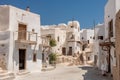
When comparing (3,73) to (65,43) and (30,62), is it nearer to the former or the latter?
(30,62)

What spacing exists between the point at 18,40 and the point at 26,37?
86.7 inches

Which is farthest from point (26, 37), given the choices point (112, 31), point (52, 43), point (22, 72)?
point (52, 43)

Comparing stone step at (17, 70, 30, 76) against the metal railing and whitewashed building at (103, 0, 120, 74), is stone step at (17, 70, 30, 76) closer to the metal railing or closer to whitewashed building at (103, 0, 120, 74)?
the metal railing

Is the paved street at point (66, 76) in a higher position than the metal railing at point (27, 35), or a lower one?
lower

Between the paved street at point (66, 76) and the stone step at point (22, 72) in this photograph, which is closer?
the paved street at point (66, 76)

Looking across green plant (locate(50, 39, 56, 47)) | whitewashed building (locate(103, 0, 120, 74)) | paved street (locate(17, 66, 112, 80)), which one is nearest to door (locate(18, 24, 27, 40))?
paved street (locate(17, 66, 112, 80))

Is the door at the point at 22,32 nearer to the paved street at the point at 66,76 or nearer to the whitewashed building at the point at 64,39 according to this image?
the paved street at the point at 66,76

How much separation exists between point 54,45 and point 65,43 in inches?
291

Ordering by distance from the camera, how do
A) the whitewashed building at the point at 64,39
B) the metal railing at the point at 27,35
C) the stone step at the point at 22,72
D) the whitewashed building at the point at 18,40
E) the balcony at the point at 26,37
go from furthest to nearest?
the whitewashed building at the point at 64,39
the metal railing at the point at 27,35
the balcony at the point at 26,37
the stone step at the point at 22,72
the whitewashed building at the point at 18,40

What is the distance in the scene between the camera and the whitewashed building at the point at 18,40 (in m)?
21.2

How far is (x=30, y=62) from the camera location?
80.8 ft

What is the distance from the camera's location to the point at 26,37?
23.9 metres

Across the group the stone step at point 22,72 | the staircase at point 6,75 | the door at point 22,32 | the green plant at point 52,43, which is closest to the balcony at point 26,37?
the door at point 22,32

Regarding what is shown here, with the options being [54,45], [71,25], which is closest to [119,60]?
[54,45]
